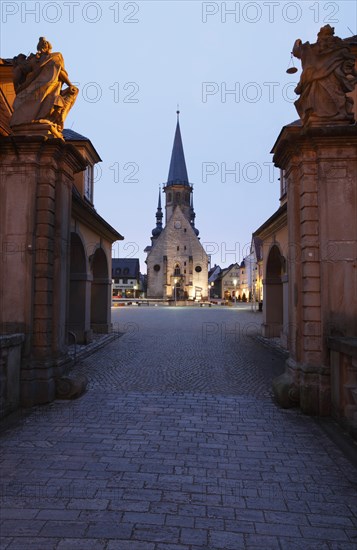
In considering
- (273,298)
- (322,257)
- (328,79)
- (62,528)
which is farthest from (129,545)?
(273,298)

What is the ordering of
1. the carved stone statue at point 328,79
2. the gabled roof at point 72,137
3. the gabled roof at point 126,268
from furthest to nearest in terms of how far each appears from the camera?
1. the gabled roof at point 126,268
2. the gabled roof at point 72,137
3. the carved stone statue at point 328,79

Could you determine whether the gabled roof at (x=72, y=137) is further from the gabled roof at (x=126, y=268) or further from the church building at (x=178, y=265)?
the gabled roof at (x=126, y=268)

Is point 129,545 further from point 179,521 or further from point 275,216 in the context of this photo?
point 275,216

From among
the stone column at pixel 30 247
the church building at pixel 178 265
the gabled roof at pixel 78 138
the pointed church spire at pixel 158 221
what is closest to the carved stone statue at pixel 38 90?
the stone column at pixel 30 247

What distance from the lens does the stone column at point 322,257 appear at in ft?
18.7

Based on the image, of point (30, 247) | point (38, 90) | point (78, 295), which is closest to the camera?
point (30, 247)

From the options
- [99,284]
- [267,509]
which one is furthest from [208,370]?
[99,284]

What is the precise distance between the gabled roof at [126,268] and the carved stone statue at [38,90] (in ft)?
241

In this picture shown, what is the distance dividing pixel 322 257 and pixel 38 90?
5.73 metres

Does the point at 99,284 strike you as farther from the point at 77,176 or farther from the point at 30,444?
the point at 30,444

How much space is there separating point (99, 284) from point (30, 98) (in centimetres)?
1024

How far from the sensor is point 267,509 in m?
3.13

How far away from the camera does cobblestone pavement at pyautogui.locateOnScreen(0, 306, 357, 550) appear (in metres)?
2.78

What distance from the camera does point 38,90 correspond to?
21.0 feet
